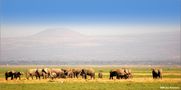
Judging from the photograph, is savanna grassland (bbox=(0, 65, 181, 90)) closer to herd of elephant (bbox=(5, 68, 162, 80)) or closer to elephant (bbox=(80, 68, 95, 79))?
herd of elephant (bbox=(5, 68, 162, 80))

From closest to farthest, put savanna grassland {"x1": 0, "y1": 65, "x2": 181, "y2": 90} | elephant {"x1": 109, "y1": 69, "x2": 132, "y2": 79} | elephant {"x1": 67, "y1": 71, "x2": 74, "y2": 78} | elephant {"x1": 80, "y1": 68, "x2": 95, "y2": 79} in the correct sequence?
1. savanna grassland {"x1": 0, "y1": 65, "x2": 181, "y2": 90}
2. elephant {"x1": 109, "y1": 69, "x2": 132, "y2": 79}
3. elephant {"x1": 80, "y1": 68, "x2": 95, "y2": 79}
4. elephant {"x1": 67, "y1": 71, "x2": 74, "y2": 78}

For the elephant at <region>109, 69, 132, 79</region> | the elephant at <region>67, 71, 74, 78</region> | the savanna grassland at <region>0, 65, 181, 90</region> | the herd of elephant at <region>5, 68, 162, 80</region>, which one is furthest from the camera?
the elephant at <region>67, 71, 74, 78</region>

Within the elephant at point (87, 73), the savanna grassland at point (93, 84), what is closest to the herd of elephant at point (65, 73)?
the elephant at point (87, 73)

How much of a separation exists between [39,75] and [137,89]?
2287 centimetres

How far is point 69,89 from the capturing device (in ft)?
127

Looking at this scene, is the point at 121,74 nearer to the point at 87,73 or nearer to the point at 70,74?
the point at 87,73

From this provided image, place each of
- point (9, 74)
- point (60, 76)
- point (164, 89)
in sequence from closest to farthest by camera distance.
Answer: point (164, 89) → point (9, 74) → point (60, 76)

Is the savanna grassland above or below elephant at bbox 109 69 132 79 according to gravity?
below

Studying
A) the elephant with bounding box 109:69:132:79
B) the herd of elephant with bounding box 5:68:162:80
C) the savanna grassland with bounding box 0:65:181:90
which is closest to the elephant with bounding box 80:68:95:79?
the herd of elephant with bounding box 5:68:162:80

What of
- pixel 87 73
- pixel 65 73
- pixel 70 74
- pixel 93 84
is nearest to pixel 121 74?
pixel 87 73

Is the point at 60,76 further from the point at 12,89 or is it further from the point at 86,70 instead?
the point at 12,89

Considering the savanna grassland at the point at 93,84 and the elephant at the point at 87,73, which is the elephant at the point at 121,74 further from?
the savanna grassland at the point at 93,84

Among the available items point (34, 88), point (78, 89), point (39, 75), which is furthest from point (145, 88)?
point (39, 75)

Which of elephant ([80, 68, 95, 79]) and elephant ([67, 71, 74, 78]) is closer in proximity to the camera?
elephant ([80, 68, 95, 79])
